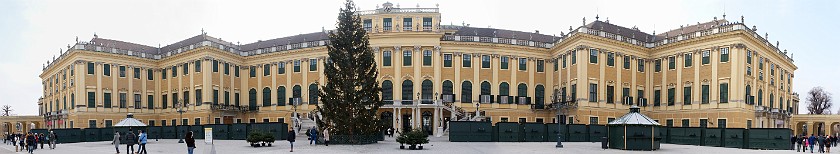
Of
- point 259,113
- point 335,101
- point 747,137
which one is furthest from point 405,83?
point 747,137

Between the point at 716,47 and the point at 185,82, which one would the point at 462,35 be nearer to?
the point at 716,47

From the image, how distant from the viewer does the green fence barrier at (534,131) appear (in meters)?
36.5

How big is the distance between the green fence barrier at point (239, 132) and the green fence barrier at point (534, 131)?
17.4 m

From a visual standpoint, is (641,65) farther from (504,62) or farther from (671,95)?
(504,62)

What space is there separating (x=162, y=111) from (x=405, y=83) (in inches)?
1000

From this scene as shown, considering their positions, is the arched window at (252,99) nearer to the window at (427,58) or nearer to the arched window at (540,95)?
the window at (427,58)

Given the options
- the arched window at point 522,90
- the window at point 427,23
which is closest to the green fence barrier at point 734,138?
the arched window at point 522,90

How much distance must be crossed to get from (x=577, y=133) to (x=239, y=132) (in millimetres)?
21343

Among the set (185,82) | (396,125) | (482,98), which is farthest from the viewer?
(185,82)

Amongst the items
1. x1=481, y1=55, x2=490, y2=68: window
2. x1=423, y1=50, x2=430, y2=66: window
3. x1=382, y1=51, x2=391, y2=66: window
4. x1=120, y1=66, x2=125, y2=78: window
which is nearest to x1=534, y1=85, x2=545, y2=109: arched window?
x1=481, y1=55, x2=490, y2=68: window

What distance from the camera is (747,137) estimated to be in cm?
3022

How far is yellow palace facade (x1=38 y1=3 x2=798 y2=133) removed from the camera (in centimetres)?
4628

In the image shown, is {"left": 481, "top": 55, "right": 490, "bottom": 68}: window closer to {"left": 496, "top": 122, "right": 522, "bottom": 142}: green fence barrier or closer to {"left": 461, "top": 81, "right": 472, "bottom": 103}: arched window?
{"left": 461, "top": 81, "right": 472, "bottom": 103}: arched window

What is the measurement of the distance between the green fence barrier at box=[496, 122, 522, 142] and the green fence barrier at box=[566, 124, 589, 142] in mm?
3562
